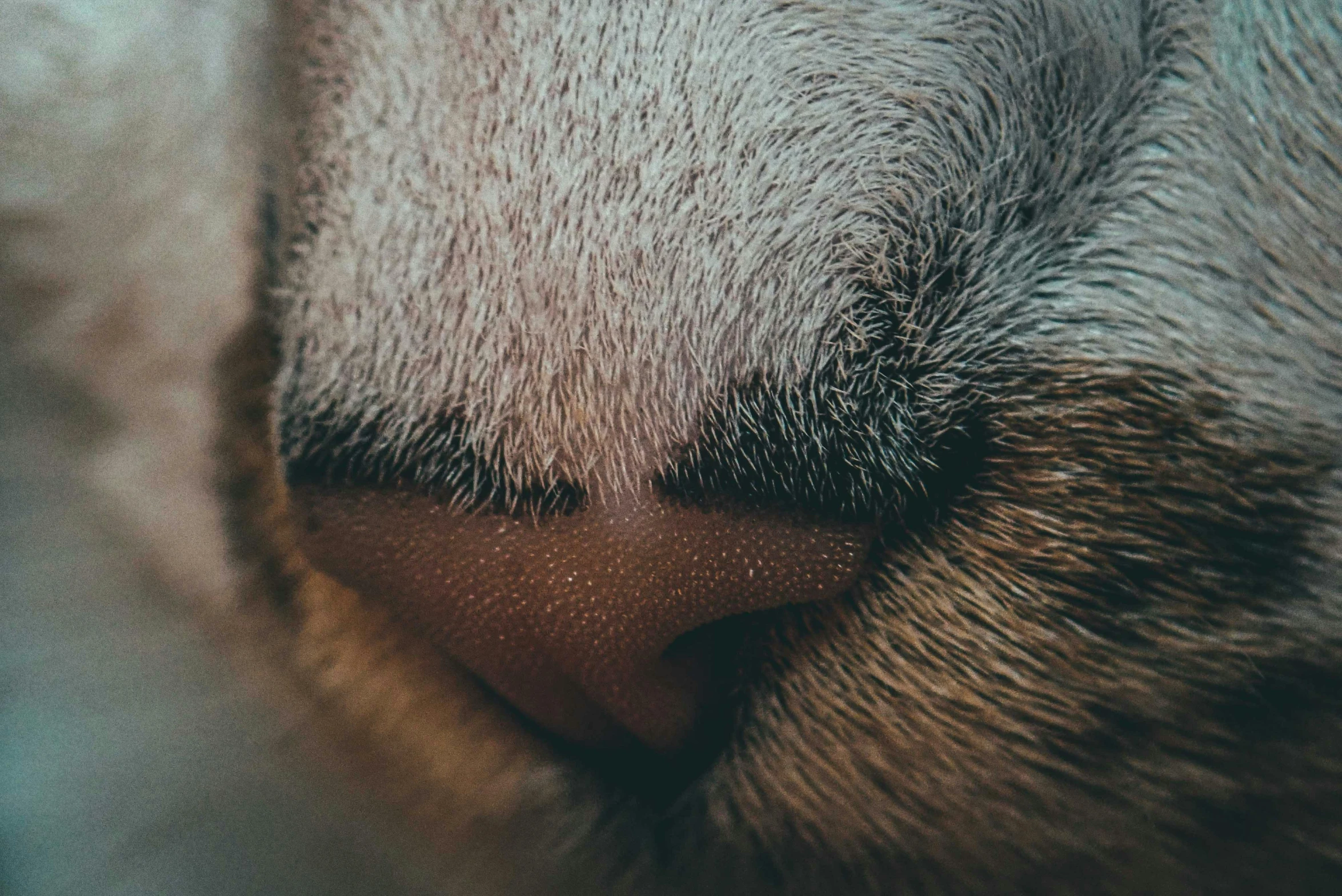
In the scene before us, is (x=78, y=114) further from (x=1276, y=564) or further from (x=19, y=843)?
(x=1276, y=564)

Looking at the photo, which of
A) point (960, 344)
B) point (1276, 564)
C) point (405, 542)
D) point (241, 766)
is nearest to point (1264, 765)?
point (1276, 564)

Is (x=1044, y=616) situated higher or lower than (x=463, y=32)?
lower

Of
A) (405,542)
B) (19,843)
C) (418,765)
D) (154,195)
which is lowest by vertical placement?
(19,843)

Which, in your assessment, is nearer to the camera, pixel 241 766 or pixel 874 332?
pixel 874 332

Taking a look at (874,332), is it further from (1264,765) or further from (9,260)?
(9,260)
